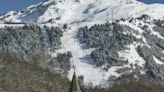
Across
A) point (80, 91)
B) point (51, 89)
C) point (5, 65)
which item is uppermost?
point (80, 91)

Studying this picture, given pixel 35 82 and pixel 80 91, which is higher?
pixel 80 91

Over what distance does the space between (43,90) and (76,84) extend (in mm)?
86826

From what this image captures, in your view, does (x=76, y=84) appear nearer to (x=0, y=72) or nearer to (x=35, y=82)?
(x=0, y=72)

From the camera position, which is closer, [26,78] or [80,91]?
[80,91]

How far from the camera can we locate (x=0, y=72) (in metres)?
172

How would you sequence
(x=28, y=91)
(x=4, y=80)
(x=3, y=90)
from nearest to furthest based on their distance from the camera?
1. (x=3, y=90)
2. (x=4, y=80)
3. (x=28, y=91)

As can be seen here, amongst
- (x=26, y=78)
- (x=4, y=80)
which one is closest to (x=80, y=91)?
(x=4, y=80)

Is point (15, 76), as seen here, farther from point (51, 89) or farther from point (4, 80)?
point (51, 89)

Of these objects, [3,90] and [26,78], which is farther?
[26,78]

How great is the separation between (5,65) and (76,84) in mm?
83704

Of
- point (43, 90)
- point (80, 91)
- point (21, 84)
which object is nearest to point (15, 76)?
point (21, 84)

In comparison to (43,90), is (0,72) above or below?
above

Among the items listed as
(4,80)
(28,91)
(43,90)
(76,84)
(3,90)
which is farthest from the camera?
(43,90)

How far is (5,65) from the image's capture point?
610 ft
